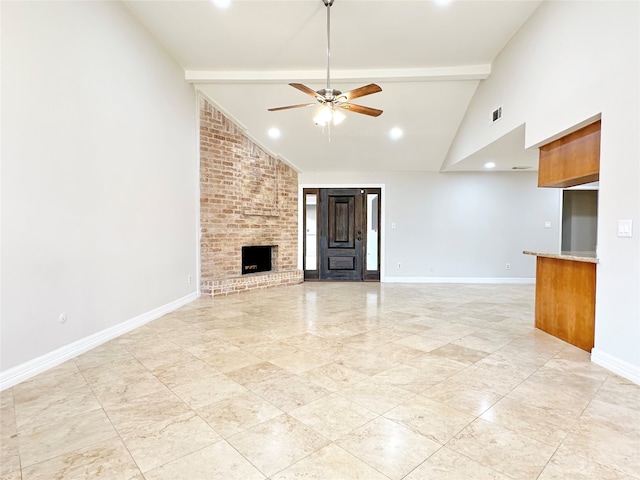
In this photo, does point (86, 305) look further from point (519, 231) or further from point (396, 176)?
point (519, 231)

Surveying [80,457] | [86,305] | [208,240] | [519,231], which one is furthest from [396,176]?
[80,457]

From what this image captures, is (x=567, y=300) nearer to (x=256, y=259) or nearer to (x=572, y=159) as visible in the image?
(x=572, y=159)

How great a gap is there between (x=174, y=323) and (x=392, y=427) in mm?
2889

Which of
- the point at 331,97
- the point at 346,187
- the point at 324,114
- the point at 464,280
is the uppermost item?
the point at 331,97

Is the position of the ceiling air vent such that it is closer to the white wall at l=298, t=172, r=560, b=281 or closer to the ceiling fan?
the ceiling fan

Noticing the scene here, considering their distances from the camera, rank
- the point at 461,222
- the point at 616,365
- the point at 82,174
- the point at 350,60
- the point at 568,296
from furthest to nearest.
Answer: the point at 461,222
the point at 350,60
the point at 568,296
the point at 82,174
the point at 616,365

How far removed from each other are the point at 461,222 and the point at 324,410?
594cm

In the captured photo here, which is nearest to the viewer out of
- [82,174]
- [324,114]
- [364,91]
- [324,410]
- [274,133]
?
[324,410]

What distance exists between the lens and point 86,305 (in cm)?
296

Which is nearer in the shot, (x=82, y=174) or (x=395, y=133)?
(x=82, y=174)

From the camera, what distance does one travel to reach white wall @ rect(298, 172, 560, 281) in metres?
6.75

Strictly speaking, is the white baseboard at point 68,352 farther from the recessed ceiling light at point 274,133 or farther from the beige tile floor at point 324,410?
the recessed ceiling light at point 274,133

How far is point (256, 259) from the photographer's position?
6438 millimetres

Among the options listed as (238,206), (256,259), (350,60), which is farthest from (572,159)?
(256,259)
